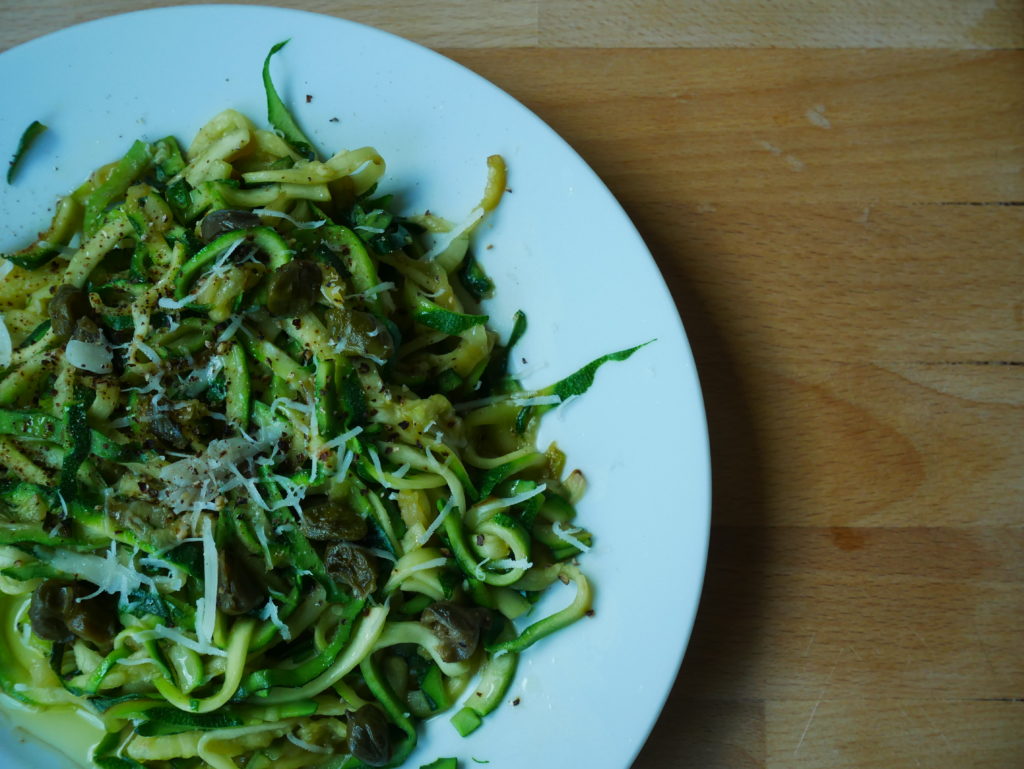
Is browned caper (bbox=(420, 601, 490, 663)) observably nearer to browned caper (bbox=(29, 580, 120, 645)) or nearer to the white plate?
the white plate

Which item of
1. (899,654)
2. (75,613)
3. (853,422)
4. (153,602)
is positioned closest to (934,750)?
(899,654)

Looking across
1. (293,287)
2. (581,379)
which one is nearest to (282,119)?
(293,287)

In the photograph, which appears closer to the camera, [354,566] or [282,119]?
[354,566]

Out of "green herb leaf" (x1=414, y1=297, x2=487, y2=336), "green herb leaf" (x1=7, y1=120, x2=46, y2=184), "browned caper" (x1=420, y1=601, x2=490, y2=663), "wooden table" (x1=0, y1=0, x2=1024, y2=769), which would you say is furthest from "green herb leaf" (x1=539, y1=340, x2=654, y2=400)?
"green herb leaf" (x1=7, y1=120, x2=46, y2=184)

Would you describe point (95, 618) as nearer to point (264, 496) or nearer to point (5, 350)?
point (264, 496)

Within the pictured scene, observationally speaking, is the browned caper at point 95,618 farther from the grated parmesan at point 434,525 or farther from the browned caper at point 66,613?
the grated parmesan at point 434,525
